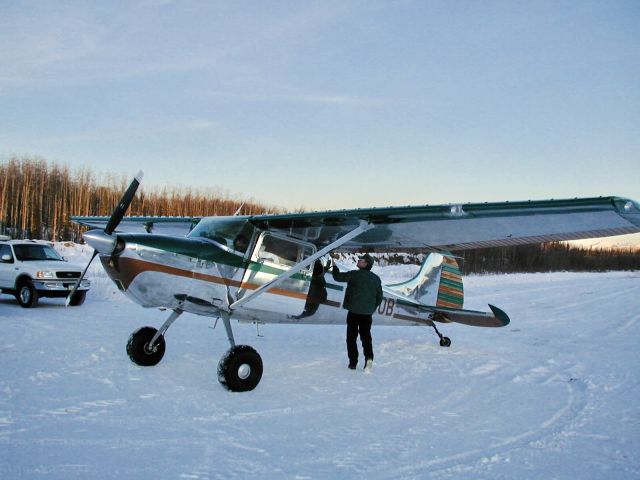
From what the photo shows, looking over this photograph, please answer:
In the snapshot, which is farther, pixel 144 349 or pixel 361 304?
pixel 361 304

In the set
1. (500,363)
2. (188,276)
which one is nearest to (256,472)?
(188,276)

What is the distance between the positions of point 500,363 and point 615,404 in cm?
228

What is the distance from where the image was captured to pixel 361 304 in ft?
23.9

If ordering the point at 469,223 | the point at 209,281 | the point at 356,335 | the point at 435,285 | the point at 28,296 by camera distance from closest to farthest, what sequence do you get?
the point at 209,281
the point at 469,223
the point at 356,335
the point at 435,285
the point at 28,296

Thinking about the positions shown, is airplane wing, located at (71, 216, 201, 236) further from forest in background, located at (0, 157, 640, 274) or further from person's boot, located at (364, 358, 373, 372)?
forest in background, located at (0, 157, 640, 274)

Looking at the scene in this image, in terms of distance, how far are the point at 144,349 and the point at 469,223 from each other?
4585 millimetres

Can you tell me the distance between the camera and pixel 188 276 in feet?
20.0

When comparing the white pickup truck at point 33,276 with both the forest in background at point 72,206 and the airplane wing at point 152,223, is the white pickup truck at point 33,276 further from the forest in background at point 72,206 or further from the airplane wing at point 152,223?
the forest in background at point 72,206

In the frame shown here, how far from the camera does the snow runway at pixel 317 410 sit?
369 cm

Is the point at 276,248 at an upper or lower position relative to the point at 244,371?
upper

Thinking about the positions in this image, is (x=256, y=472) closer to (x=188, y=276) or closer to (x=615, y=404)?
(x=188, y=276)

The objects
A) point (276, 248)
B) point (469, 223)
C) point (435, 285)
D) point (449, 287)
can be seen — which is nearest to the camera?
point (469, 223)

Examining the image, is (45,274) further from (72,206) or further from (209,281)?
(72,206)

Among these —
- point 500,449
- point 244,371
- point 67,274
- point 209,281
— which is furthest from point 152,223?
point 500,449
